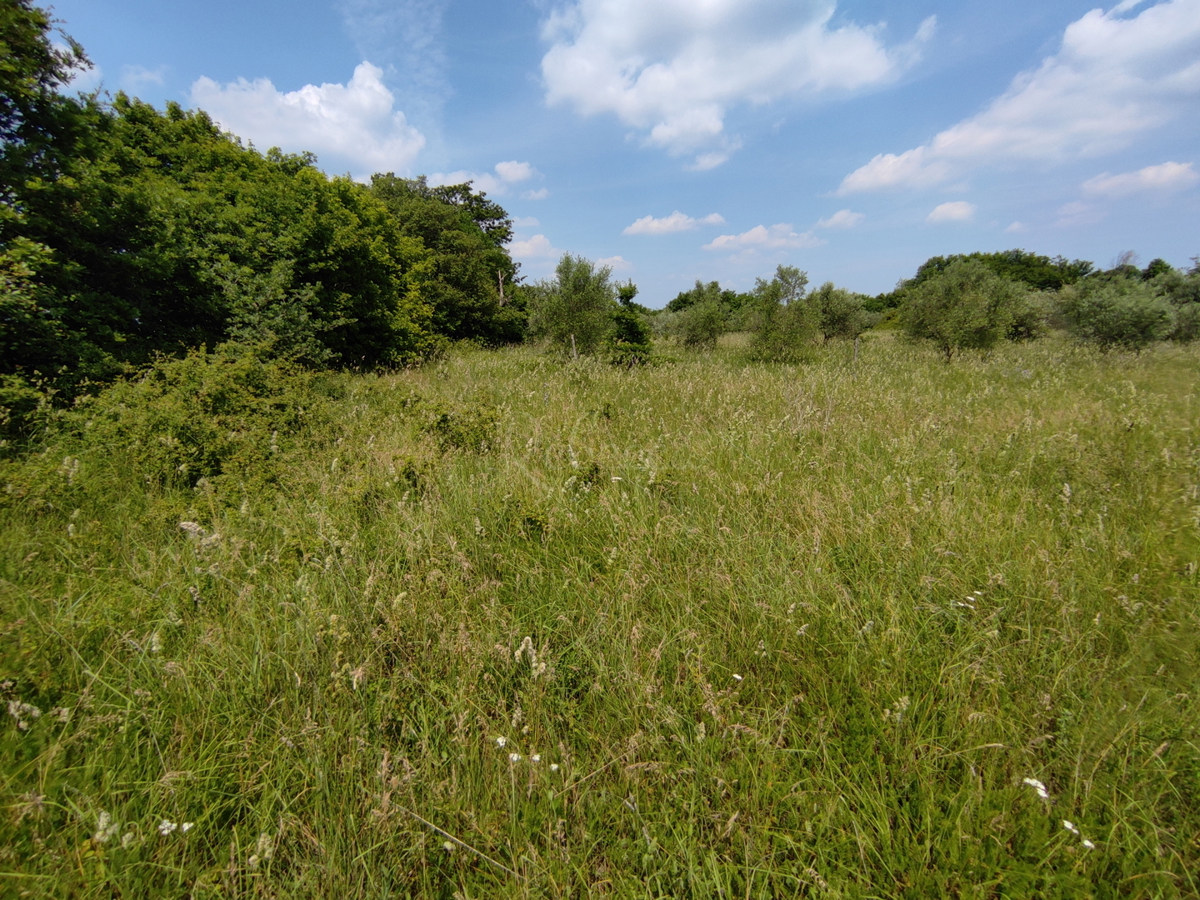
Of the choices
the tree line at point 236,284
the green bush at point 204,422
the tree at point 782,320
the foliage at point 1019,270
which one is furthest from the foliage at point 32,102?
the foliage at point 1019,270

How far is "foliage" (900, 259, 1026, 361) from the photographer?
14.2 meters

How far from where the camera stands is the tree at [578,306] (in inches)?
605

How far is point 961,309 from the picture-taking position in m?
14.3

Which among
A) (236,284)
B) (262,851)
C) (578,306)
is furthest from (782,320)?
(262,851)

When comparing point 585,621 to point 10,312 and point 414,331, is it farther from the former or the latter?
point 414,331

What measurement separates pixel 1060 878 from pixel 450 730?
194cm

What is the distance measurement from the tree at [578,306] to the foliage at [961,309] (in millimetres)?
10668

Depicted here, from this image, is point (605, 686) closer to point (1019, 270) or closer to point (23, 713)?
point (23, 713)

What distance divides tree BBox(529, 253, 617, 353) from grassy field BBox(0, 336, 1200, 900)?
12.2m

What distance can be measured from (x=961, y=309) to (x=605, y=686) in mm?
17577

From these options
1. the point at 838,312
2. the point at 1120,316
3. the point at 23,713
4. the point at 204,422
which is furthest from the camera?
the point at 838,312

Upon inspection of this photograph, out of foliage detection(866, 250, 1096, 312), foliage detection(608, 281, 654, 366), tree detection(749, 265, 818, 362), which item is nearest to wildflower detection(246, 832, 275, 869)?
foliage detection(608, 281, 654, 366)

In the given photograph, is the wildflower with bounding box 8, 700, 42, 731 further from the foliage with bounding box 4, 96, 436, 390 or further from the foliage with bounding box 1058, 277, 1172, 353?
the foliage with bounding box 1058, 277, 1172, 353

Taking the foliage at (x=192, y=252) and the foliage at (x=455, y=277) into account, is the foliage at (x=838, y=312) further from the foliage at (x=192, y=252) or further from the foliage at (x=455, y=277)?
the foliage at (x=455, y=277)
